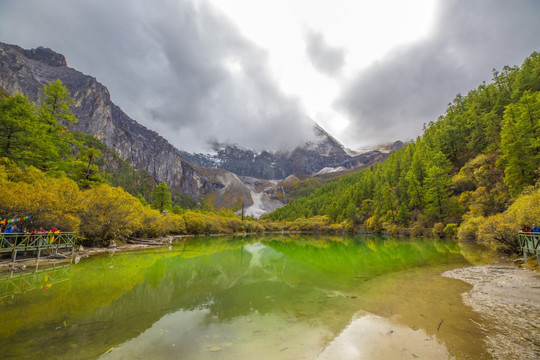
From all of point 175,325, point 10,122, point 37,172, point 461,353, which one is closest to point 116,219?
point 37,172

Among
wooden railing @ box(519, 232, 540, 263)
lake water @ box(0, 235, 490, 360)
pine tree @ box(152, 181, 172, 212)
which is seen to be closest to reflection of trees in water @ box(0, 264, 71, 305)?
lake water @ box(0, 235, 490, 360)

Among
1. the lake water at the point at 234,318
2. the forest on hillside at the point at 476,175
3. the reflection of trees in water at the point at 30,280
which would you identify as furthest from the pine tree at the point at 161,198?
the forest on hillside at the point at 476,175

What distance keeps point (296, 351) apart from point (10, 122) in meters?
31.4

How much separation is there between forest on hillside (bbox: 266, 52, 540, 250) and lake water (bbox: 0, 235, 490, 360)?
13494mm

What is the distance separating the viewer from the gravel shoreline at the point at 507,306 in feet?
17.5

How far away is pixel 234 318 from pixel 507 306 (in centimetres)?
940

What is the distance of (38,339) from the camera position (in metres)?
5.96

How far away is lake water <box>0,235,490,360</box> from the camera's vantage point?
18.2ft

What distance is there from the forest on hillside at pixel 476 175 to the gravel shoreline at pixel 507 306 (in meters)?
6.07

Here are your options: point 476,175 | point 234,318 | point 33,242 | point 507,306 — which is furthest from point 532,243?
point 33,242

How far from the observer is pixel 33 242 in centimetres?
1711

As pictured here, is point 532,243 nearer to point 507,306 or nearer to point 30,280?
point 507,306

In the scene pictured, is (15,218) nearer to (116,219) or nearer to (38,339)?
A: (116,219)

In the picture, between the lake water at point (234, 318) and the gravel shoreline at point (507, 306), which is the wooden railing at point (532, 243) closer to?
the gravel shoreline at point (507, 306)
